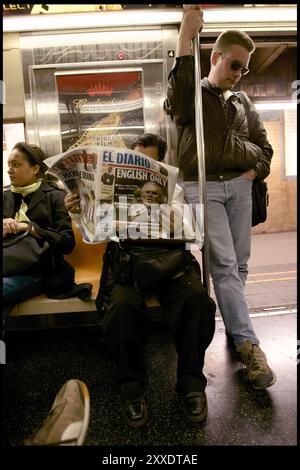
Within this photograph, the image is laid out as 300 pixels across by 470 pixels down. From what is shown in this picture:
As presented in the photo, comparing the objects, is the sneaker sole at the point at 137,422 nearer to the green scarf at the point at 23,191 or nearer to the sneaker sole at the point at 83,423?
the sneaker sole at the point at 83,423

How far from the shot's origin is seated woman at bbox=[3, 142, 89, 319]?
1.86 metres

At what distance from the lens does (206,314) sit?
5.24 feet

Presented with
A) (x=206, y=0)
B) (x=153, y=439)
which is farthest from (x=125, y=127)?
(x=153, y=439)

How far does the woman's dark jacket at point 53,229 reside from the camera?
1.93 meters

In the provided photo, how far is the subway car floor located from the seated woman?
52 cm

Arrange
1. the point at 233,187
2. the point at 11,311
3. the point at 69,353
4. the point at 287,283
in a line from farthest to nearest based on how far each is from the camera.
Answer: the point at 287,283, the point at 69,353, the point at 233,187, the point at 11,311

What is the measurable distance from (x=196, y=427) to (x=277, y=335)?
111 centimetres

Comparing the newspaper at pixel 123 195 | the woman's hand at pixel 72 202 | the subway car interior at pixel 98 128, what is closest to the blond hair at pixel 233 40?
the subway car interior at pixel 98 128

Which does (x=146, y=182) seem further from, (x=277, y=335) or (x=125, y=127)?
(x=277, y=335)

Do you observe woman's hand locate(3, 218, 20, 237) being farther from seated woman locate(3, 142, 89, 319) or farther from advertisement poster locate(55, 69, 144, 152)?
advertisement poster locate(55, 69, 144, 152)

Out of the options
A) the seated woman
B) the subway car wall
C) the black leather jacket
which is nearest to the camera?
the seated woman

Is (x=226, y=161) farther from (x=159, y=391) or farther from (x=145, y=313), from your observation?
(x=159, y=391)

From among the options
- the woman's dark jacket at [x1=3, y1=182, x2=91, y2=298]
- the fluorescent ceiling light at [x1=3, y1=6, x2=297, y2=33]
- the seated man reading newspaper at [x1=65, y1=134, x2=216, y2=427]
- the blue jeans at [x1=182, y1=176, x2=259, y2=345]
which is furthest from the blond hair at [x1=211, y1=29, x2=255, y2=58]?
the woman's dark jacket at [x1=3, y1=182, x2=91, y2=298]

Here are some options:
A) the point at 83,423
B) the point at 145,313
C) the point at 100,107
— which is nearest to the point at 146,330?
the point at 145,313
